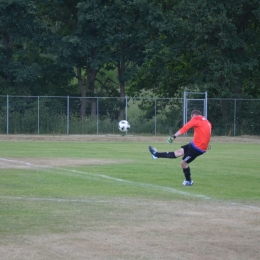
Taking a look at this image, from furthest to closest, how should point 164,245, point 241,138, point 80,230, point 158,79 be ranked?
point 158,79 → point 241,138 → point 80,230 → point 164,245

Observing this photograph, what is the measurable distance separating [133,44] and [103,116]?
708 cm

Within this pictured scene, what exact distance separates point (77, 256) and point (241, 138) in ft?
113

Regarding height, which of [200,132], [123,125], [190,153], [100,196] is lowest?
[123,125]

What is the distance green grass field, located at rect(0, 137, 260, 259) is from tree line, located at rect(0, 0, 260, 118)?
74.0 feet

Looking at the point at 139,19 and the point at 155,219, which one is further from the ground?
the point at 139,19

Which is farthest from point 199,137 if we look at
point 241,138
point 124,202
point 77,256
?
point 241,138

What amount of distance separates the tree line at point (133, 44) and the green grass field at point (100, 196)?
22.6m

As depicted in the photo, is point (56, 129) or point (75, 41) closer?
point (56, 129)

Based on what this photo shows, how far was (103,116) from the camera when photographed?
149 ft

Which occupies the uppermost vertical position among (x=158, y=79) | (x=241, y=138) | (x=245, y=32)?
(x=245, y=32)

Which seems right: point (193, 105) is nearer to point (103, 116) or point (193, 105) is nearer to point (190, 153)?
point (103, 116)

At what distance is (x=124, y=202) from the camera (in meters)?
12.9

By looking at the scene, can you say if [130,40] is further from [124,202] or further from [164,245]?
[164,245]

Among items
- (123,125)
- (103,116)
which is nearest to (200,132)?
(123,125)
